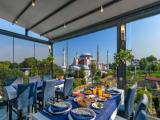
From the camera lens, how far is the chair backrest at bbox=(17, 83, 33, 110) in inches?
144

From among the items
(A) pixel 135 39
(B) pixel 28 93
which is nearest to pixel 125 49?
(A) pixel 135 39

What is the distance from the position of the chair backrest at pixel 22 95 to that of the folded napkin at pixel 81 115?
216 cm

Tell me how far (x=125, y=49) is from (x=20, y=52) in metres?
4.73

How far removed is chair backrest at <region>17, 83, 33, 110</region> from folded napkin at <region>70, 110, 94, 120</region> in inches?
84.9

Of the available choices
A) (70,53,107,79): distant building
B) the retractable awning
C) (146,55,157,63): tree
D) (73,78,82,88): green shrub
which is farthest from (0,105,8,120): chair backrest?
(146,55,157,63): tree

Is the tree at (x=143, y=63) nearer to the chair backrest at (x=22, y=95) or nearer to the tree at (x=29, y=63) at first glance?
the chair backrest at (x=22, y=95)

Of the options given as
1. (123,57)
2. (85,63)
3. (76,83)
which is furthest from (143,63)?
(76,83)

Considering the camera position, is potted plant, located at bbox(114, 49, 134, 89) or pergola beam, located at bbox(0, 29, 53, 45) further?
pergola beam, located at bbox(0, 29, 53, 45)

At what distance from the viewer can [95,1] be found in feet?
15.3

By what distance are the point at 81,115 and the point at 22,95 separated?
2.27m

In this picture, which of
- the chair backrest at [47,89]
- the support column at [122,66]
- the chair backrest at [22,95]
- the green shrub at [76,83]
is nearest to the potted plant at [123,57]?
the support column at [122,66]

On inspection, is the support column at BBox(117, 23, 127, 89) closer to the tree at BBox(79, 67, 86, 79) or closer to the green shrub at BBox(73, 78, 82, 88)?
the tree at BBox(79, 67, 86, 79)

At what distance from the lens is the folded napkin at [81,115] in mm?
1685

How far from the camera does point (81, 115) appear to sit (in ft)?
5.71
